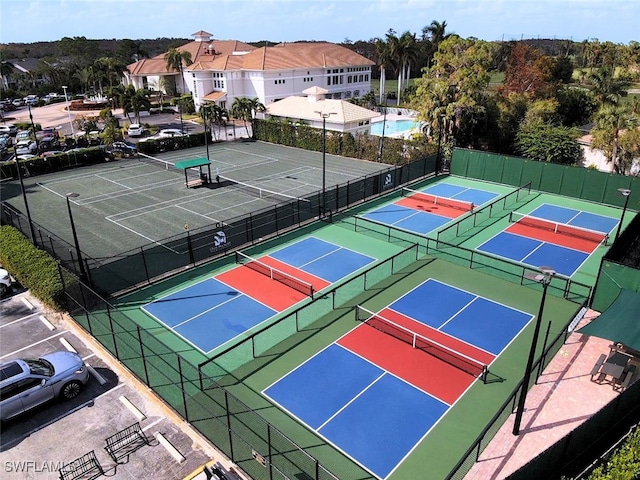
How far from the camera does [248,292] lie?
19.6 metres

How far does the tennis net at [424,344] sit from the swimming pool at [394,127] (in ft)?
135

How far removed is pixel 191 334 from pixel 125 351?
2.38 meters

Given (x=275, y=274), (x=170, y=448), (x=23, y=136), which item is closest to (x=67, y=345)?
(x=170, y=448)

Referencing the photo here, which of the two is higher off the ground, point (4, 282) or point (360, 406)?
point (4, 282)

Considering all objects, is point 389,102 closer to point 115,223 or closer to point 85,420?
point 115,223

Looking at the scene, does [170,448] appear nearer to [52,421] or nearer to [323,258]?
[52,421]

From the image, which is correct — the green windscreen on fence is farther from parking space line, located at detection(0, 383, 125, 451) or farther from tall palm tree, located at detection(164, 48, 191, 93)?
tall palm tree, located at detection(164, 48, 191, 93)

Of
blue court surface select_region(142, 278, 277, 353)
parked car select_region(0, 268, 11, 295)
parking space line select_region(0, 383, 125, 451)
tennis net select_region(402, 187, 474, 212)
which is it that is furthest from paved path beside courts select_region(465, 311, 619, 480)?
parked car select_region(0, 268, 11, 295)

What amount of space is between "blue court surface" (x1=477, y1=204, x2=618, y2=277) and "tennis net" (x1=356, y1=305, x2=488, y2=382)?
30.3 feet

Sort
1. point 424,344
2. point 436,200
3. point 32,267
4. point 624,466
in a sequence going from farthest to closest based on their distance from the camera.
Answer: point 436,200 → point 32,267 → point 424,344 → point 624,466

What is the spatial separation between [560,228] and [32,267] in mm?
26923

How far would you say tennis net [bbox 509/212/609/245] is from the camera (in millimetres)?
25234

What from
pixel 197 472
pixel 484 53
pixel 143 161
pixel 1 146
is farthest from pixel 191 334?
pixel 1 146

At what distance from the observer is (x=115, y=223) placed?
90.9ft
